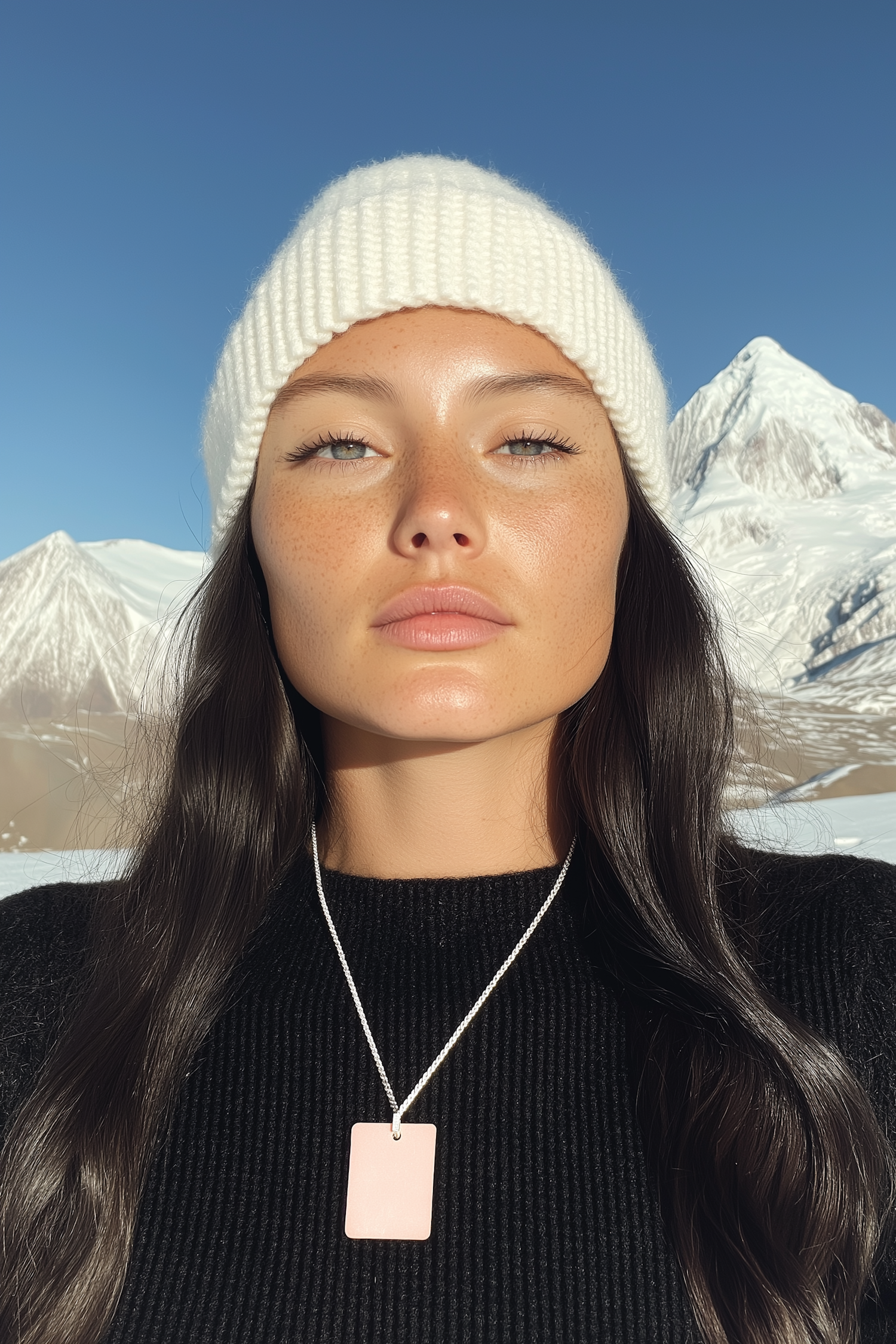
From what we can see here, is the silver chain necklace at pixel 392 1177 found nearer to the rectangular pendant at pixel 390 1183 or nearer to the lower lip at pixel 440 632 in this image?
the rectangular pendant at pixel 390 1183

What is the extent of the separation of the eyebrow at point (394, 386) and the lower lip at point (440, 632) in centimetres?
32

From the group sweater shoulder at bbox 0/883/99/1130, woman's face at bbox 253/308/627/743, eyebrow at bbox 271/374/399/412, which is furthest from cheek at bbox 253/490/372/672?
sweater shoulder at bbox 0/883/99/1130

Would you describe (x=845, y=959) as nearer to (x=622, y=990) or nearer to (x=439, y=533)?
(x=622, y=990)

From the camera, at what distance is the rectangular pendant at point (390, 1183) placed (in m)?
1.13

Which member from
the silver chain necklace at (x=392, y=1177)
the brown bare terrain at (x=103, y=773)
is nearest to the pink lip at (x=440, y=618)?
the silver chain necklace at (x=392, y=1177)

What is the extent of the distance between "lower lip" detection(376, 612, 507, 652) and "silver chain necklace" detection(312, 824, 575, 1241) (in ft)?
1.94

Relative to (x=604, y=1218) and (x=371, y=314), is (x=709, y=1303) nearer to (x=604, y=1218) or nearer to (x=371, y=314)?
(x=604, y=1218)

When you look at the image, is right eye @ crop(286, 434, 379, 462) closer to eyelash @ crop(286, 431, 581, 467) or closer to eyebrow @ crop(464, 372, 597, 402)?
eyelash @ crop(286, 431, 581, 467)

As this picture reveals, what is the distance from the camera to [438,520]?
3.90 feet

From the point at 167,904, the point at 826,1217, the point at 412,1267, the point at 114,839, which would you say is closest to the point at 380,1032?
the point at 412,1267

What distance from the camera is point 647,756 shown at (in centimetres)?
154

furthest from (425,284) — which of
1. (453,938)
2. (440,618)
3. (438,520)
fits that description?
(453,938)

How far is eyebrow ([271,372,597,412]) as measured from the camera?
50.4 inches

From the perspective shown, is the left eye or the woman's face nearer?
the woman's face
